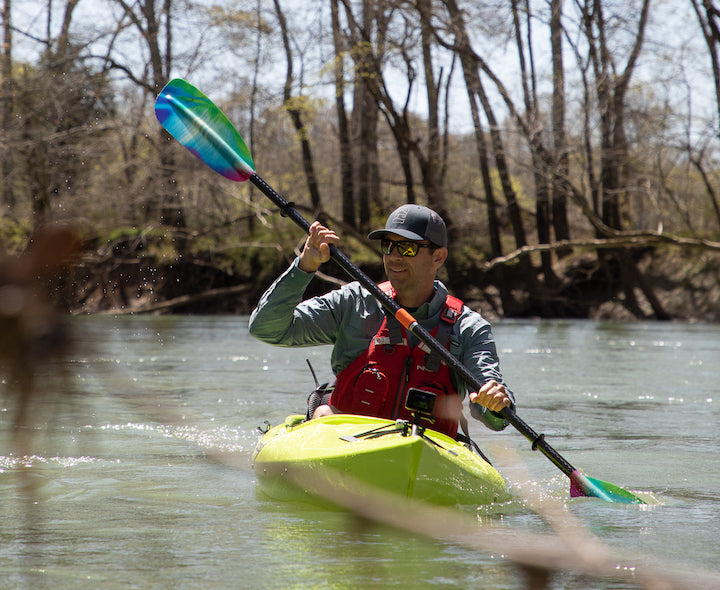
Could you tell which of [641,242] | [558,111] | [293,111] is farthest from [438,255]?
[293,111]

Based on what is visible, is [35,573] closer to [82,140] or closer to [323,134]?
[82,140]

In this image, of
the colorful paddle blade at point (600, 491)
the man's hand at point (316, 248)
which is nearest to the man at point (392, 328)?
the man's hand at point (316, 248)

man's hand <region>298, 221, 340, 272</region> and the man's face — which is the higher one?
man's hand <region>298, 221, 340, 272</region>

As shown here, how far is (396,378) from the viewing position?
324 cm

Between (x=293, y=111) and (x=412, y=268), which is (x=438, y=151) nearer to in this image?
(x=293, y=111)

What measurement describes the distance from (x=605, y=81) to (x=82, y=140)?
8.14m

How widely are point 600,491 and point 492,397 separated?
0.64 meters

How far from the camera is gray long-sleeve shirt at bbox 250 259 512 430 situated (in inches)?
127

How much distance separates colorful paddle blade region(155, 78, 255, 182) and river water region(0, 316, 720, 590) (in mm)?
799

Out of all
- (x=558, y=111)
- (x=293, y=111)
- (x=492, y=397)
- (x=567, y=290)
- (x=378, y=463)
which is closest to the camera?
(x=378, y=463)

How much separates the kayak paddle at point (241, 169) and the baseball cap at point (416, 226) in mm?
219

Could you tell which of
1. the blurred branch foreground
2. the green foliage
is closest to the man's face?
the green foliage

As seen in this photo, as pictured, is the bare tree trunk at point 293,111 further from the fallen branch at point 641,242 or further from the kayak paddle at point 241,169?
the kayak paddle at point 241,169

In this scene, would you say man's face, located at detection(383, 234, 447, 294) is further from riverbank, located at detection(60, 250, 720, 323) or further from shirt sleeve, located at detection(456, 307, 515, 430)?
riverbank, located at detection(60, 250, 720, 323)
